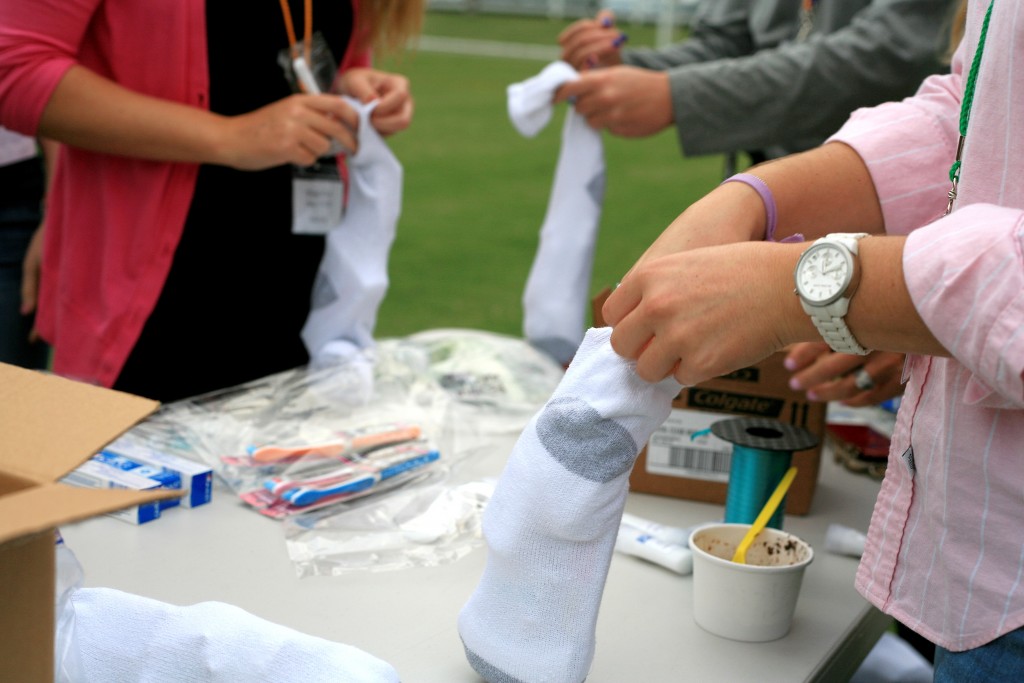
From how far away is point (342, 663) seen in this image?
80 centimetres

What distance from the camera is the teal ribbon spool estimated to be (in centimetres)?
115

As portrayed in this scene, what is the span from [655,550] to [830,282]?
51 cm

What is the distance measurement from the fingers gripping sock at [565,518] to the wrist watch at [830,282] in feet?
0.55

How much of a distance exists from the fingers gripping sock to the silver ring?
58 centimetres

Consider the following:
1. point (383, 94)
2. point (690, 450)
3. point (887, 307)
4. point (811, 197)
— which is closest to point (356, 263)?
point (383, 94)

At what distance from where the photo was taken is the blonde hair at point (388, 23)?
5.67ft

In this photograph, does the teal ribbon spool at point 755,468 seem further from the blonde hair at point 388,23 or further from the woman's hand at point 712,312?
the blonde hair at point 388,23

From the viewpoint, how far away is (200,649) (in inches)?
32.6

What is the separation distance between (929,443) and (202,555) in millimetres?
730

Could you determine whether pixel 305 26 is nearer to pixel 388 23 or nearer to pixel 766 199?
pixel 388 23

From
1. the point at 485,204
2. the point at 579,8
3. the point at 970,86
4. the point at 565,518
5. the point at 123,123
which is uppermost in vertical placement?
the point at 579,8

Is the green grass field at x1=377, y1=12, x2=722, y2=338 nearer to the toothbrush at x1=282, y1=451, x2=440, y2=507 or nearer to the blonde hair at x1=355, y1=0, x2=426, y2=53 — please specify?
the blonde hair at x1=355, y1=0, x2=426, y2=53

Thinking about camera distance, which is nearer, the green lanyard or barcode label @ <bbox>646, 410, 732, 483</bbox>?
the green lanyard

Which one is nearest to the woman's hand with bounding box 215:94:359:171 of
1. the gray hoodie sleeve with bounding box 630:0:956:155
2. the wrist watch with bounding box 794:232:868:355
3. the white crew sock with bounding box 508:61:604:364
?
the white crew sock with bounding box 508:61:604:364
